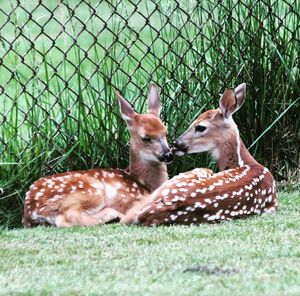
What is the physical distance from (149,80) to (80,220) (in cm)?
134

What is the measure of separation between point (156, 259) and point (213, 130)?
2236 mm

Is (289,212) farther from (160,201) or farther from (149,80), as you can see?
(149,80)

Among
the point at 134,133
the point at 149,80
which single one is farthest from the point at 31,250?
the point at 149,80

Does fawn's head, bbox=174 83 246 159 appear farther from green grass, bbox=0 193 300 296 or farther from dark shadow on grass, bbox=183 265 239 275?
dark shadow on grass, bbox=183 265 239 275

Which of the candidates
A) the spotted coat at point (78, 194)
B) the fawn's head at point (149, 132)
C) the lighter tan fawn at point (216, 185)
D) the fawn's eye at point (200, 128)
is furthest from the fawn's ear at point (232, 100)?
the spotted coat at point (78, 194)

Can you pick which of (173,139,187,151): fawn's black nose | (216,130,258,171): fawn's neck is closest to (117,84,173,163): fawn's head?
(173,139,187,151): fawn's black nose

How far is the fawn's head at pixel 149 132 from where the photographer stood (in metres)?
7.09

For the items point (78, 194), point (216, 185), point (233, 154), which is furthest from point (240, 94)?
point (78, 194)

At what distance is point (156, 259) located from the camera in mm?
5195

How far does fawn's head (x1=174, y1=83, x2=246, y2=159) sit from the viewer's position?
7.24 m

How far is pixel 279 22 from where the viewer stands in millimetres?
7730

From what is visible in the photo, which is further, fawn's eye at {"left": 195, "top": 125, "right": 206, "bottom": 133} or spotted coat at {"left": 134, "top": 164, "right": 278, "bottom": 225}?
fawn's eye at {"left": 195, "top": 125, "right": 206, "bottom": 133}

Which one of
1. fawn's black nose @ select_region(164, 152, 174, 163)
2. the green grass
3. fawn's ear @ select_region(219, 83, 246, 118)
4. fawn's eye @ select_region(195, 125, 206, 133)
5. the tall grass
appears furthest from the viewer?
the tall grass

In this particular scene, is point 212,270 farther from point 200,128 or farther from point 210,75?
point 210,75
